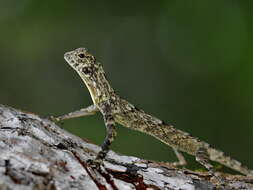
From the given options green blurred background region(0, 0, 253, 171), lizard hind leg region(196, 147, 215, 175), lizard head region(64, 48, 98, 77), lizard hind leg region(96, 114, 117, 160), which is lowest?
lizard hind leg region(96, 114, 117, 160)

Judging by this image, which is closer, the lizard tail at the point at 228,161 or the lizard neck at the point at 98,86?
the lizard neck at the point at 98,86

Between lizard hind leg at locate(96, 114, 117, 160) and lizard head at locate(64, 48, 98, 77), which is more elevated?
lizard head at locate(64, 48, 98, 77)

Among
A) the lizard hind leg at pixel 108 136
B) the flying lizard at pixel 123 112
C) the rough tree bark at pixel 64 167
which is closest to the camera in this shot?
the rough tree bark at pixel 64 167

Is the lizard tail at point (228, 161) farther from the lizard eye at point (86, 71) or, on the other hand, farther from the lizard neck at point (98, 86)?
the lizard eye at point (86, 71)

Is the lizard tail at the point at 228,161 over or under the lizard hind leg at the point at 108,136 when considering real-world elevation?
over

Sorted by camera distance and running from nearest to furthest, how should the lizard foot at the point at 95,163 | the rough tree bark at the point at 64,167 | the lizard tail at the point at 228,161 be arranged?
the rough tree bark at the point at 64,167 < the lizard foot at the point at 95,163 < the lizard tail at the point at 228,161

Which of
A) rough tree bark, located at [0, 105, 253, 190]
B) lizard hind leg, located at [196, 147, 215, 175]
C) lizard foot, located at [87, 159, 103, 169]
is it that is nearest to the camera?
rough tree bark, located at [0, 105, 253, 190]

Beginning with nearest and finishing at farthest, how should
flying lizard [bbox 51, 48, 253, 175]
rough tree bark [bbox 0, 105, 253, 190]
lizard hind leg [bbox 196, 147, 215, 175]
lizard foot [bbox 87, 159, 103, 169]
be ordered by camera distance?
1. rough tree bark [bbox 0, 105, 253, 190]
2. lizard foot [bbox 87, 159, 103, 169]
3. lizard hind leg [bbox 196, 147, 215, 175]
4. flying lizard [bbox 51, 48, 253, 175]

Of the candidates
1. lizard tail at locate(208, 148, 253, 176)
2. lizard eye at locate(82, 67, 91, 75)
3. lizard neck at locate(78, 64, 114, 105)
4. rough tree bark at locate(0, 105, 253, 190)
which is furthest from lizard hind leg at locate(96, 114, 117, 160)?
lizard tail at locate(208, 148, 253, 176)

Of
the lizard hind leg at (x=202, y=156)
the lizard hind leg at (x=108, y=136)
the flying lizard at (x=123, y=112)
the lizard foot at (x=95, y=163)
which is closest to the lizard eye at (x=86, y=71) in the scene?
the flying lizard at (x=123, y=112)

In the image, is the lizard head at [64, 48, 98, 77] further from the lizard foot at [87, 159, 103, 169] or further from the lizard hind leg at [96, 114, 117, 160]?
the lizard foot at [87, 159, 103, 169]
